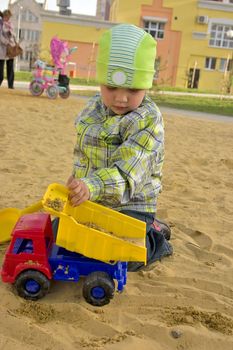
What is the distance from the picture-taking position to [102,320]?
178 centimetres

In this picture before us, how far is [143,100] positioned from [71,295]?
873 mm

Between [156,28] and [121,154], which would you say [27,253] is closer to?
[121,154]

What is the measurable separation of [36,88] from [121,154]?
765 centimetres

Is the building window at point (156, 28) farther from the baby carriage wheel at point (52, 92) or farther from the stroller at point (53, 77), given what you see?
the baby carriage wheel at point (52, 92)

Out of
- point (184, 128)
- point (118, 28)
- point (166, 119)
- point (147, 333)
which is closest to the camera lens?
point (147, 333)

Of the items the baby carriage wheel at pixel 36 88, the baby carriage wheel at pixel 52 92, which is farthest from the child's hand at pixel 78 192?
the baby carriage wheel at pixel 36 88

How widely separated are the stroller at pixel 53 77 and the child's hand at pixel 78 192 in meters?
7.57

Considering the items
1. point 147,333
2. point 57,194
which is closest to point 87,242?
point 57,194

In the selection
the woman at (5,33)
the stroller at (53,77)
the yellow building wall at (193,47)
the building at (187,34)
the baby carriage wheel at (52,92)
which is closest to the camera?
the woman at (5,33)

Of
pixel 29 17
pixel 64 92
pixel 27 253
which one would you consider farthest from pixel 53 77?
pixel 29 17

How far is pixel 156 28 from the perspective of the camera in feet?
95.0

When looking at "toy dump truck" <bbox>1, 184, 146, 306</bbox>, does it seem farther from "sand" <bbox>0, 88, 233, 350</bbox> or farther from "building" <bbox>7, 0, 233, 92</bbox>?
"building" <bbox>7, 0, 233, 92</bbox>

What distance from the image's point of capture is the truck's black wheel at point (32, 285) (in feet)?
6.04

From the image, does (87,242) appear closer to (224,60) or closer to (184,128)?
(184,128)
